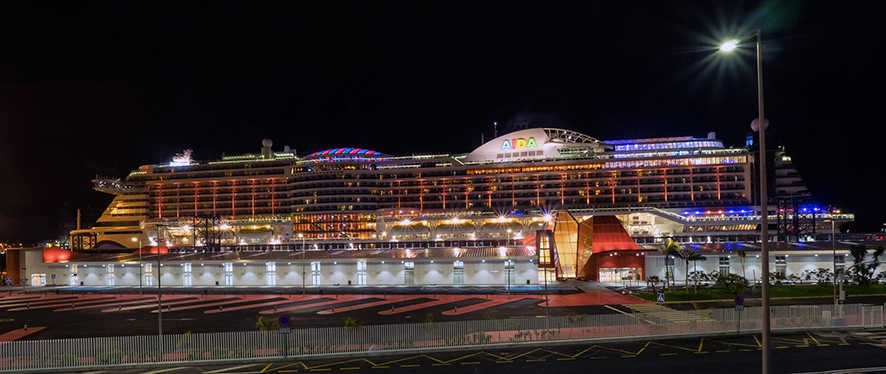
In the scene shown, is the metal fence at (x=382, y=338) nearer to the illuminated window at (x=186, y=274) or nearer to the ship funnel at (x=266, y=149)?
the illuminated window at (x=186, y=274)

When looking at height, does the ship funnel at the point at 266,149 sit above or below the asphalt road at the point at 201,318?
above

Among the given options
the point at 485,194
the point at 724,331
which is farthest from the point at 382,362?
the point at 485,194

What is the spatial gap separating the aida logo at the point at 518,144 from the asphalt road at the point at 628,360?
297 ft

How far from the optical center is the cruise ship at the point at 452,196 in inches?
3947

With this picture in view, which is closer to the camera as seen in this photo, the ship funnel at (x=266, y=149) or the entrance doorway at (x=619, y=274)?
the entrance doorway at (x=619, y=274)

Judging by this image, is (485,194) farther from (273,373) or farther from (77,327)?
(273,373)

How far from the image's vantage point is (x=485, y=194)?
382ft

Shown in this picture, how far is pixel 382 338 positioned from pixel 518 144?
9404 centimetres

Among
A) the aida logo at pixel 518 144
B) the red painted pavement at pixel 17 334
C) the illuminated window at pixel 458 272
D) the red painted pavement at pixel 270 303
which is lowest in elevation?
the red painted pavement at pixel 270 303

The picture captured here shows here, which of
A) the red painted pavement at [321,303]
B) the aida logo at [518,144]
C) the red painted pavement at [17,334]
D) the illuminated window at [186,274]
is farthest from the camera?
the aida logo at [518,144]

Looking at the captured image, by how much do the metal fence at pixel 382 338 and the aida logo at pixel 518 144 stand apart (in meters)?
87.5

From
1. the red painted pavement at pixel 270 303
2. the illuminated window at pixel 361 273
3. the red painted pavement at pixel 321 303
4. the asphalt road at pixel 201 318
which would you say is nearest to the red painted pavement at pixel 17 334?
the asphalt road at pixel 201 318

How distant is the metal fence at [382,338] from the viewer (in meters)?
25.2

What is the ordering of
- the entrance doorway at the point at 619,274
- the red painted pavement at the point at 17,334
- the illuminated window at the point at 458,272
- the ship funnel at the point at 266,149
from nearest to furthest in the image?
the red painted pavement at the point at 17,334 → the illuminated window at the point at 458,272 → the entrance doorway at the point at 619,274 → the ship funnel at the point at 266,149
